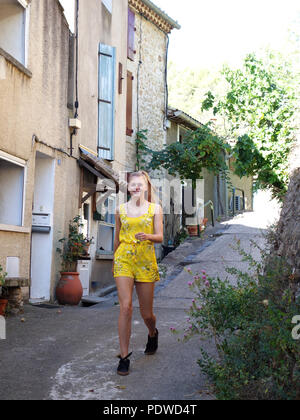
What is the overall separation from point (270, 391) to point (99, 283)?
940 cm

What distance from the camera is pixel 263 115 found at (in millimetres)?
16047

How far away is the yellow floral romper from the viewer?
4.90 meters

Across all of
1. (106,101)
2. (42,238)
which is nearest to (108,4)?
(106,101)

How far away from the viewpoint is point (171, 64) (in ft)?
151

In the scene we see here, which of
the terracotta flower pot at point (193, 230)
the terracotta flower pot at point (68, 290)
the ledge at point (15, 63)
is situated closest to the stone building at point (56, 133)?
the ledge at point (15, 63)

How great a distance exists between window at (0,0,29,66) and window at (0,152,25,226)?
1.66 metres

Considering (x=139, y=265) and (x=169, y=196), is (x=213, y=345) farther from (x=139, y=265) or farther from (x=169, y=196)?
(x=169, y=196)

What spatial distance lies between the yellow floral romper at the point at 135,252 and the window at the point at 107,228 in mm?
8151

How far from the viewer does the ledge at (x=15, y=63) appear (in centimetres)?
796

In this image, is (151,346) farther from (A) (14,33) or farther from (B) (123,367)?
(A) (14,33)

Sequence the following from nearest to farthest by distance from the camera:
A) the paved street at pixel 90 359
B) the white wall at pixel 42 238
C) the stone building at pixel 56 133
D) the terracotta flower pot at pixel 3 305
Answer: the paved street at pixel 90 359
the terracotta flower pot at pixel 3 305
the stone building at pixel 56 133
the white wall at pixel 42 238

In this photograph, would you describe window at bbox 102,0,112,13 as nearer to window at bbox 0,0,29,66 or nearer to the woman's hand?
window at bbox 0,0,29,66

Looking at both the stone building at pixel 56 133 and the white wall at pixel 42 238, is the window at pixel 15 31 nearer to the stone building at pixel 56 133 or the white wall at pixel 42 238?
the stone building at pixel 56 133

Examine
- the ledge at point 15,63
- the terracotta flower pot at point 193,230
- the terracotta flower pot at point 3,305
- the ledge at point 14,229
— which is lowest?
the terracotta flower pot at point 3,305
